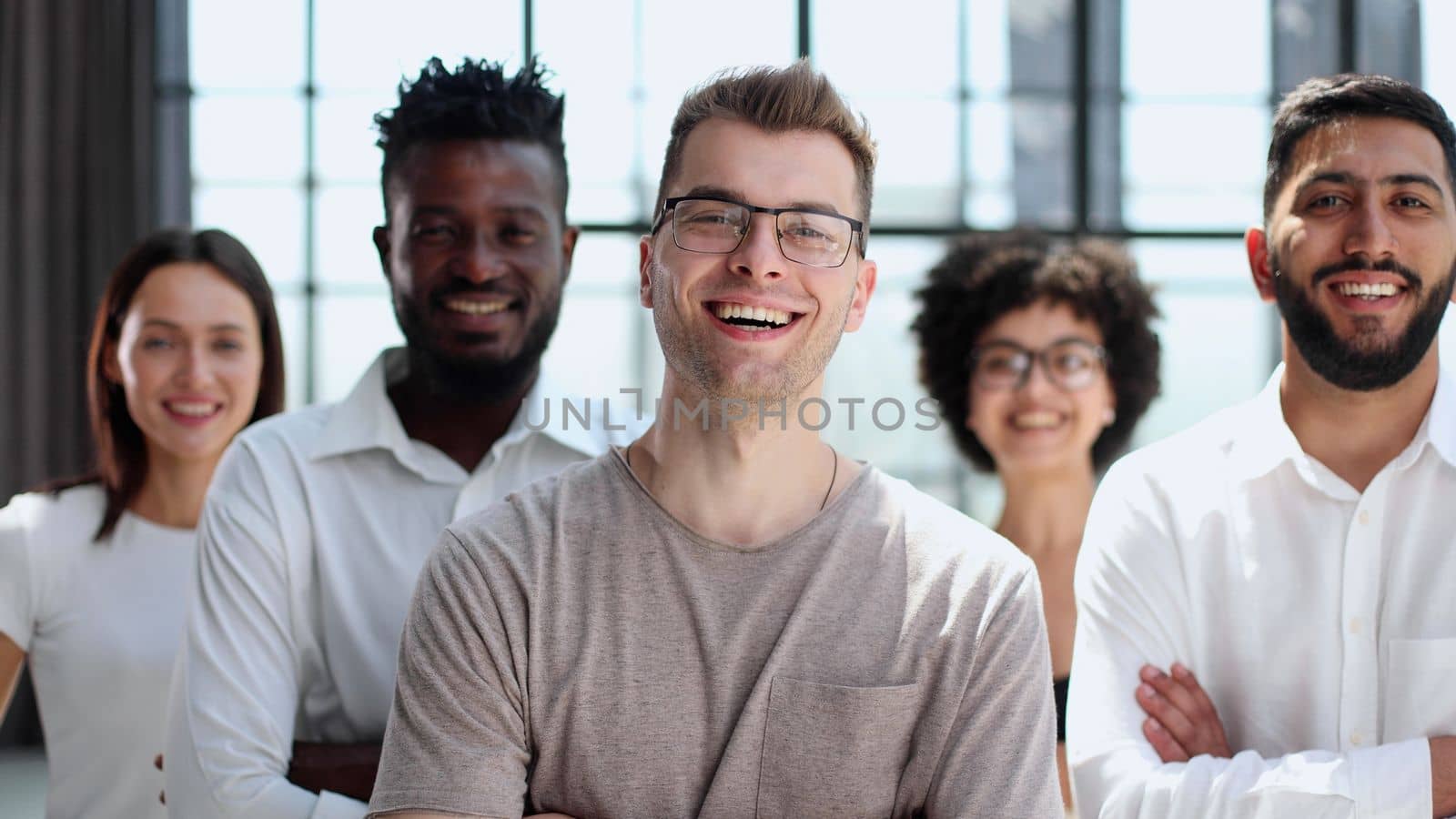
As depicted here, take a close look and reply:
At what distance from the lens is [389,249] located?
257 centimetres

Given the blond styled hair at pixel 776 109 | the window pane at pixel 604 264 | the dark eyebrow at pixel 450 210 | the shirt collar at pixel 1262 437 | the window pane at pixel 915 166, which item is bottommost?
the shirt collar at pixel 1262 437

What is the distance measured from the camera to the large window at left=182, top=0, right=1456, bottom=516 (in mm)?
7035

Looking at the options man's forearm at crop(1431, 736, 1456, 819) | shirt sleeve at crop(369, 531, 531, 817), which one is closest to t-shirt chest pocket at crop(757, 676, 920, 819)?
shirt sleeve at crop(369, 531, 531, 817)

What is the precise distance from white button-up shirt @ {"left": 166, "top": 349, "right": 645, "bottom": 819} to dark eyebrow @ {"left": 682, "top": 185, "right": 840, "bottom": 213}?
745 mm

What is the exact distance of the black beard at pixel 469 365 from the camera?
2.48 metres

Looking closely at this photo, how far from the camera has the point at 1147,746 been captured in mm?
2229

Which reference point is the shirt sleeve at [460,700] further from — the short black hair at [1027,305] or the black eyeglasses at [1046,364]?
the short black hair at [1027,305]

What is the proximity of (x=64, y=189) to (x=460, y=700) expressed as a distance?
622 cm

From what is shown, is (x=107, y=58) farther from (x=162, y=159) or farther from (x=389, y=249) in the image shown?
(x=389, y=249)

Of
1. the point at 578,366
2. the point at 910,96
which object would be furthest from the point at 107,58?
the point at 910,96

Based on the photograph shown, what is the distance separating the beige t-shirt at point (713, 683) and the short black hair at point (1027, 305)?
87.5 inches

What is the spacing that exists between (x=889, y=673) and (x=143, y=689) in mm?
1814

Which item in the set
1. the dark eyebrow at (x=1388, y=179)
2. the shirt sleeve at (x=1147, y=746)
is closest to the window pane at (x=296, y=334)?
the shirt sleeve at (x=1147, y=746)

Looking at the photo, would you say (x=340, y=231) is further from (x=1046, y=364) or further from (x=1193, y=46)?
(x=1193, y=46)
